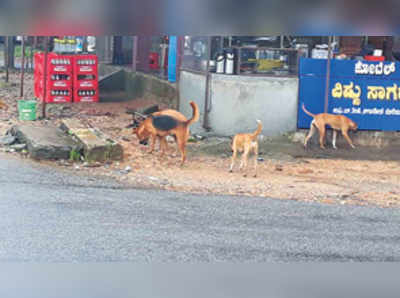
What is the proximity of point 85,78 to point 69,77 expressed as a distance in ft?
1.86

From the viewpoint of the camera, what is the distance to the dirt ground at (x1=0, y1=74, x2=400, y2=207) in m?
10.8

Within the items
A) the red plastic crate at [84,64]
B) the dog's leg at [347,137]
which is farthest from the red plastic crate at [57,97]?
the dog's leg at [347,137]

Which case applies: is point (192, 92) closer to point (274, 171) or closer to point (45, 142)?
point (274, 171)

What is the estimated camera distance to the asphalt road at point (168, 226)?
6746 mm

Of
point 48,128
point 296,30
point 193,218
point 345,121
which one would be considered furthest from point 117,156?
point 296,30

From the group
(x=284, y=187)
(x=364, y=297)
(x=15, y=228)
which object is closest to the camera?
(x=364, y=297)

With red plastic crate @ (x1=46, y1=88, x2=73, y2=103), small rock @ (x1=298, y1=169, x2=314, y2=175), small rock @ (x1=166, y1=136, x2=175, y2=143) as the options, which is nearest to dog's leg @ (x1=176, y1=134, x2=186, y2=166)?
small rock @ (x1=298, y1=169, x2=314, y2=175)

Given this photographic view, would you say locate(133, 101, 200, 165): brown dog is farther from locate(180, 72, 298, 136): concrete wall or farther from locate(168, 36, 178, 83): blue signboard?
locate(168, 36, 178, 83): blue signboard

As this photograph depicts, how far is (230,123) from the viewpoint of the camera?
1483cm

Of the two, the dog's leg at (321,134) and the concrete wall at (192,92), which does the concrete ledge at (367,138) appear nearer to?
the dog's leg at (321,134)

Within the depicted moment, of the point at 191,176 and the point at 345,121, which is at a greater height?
the point at 345,121

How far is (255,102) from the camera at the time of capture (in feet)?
48.1

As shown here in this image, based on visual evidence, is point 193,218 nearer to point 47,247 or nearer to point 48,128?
point 47,247

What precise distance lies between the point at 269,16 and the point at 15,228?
23.0ft
